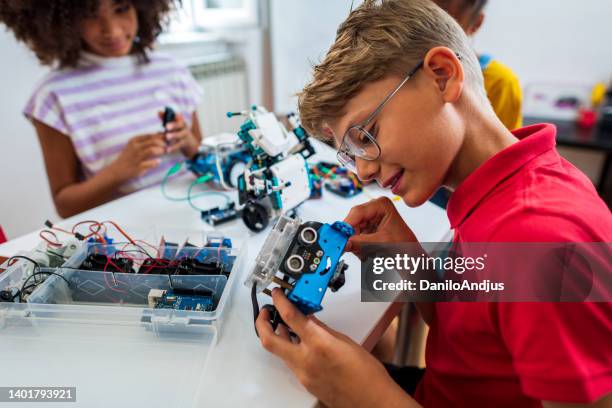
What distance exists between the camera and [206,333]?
27.6 inches

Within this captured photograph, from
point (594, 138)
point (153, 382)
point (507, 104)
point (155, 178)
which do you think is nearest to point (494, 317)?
point (153, 382)

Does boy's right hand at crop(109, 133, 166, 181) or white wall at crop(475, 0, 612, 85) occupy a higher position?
white wall at crop(475, 0, 612, 85)

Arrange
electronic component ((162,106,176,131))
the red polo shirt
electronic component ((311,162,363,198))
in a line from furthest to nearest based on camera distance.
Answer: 1. electronic component ((162,106,176,131))
2. electronic component ((311,162,363,198))
3. the red polo shirt

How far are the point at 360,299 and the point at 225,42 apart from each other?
2514mm

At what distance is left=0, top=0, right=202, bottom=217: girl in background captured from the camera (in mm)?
1285

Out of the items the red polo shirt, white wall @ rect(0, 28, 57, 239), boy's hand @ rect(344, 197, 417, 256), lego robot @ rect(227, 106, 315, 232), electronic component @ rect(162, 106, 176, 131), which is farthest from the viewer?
white wall @ rect(0, 28, 57, 239)

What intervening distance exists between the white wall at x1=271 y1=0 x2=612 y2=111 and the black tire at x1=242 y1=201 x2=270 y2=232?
140cm

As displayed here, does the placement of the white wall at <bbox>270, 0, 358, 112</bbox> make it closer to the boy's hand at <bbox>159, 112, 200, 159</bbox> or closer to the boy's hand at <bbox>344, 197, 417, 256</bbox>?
the boy's hand at <bbox>159, 112, 200, 159</bbox>

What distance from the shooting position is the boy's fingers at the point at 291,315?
24.2 inches

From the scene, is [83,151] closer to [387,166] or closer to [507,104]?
[387,166]

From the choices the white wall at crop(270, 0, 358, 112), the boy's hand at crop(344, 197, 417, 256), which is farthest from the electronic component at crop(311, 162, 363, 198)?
the white wall at crop(270, 0, 358, 112)

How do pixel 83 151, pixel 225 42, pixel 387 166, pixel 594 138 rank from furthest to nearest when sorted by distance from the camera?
pixel 225 42, pixel 594 138, pixel 83 151, pixel 387 166

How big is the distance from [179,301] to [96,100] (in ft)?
3.34

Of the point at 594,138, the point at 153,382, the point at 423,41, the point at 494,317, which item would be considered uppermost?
the point at 423,41
